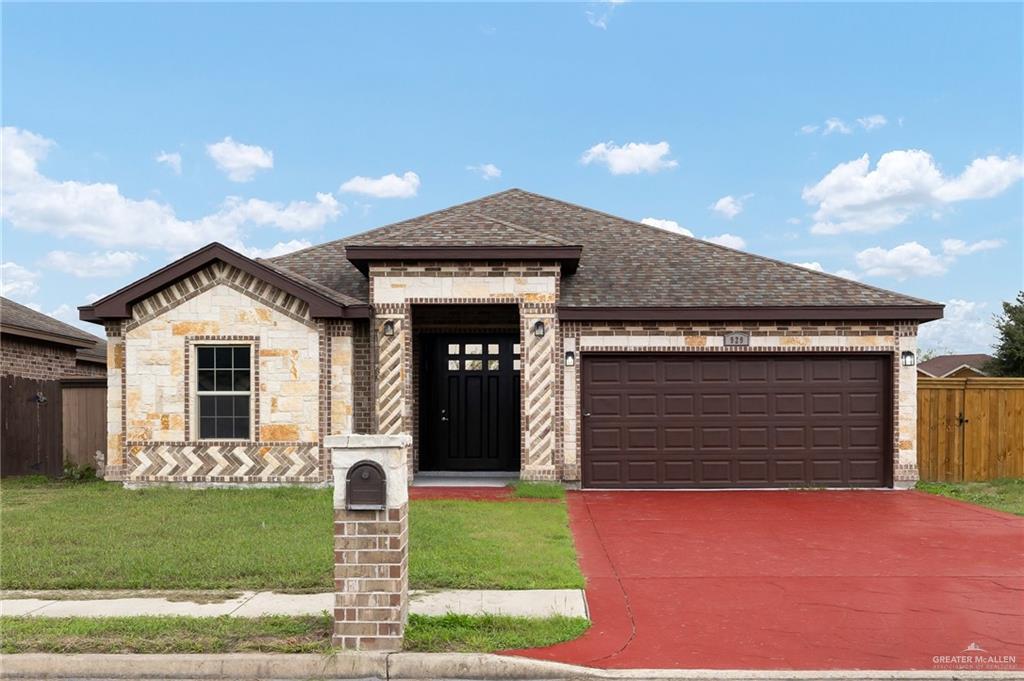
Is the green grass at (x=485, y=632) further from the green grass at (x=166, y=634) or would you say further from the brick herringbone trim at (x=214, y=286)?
the brick herringbone trim at (x=214, y=286)

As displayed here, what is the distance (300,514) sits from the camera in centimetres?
1021

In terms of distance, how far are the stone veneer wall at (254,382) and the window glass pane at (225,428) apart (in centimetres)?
16

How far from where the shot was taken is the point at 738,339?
44.0 ft

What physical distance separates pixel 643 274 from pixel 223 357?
25.5 feet

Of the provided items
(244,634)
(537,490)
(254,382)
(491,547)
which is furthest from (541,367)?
(244,634)

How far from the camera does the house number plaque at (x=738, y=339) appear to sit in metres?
13.4

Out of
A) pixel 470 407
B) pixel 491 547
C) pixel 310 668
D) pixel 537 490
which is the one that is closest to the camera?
pixel 310 668

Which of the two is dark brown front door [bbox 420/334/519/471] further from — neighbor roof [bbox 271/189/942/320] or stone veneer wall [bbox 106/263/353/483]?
stone veneer wall [bbox 106/263/353/483]

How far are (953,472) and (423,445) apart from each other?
33.1ft

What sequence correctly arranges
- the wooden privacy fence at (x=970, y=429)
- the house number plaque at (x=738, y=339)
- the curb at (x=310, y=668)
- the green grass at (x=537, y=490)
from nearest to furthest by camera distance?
the curb at (x=310, y=668) → the green grass at (x=537, y=490) → the house number plaque at (x=738, y=339) → the wooden privacy fence at (x=970, y=429)

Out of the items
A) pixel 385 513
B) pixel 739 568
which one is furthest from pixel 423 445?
pixel 385 513

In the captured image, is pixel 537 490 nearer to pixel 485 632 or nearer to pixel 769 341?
pixel 769 341

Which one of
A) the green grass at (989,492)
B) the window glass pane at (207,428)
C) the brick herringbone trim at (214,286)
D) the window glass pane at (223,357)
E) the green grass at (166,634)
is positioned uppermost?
the brick herringbone trim at (214,286)

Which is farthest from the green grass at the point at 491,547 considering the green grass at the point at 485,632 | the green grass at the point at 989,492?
the green grass at the point at 989,492
